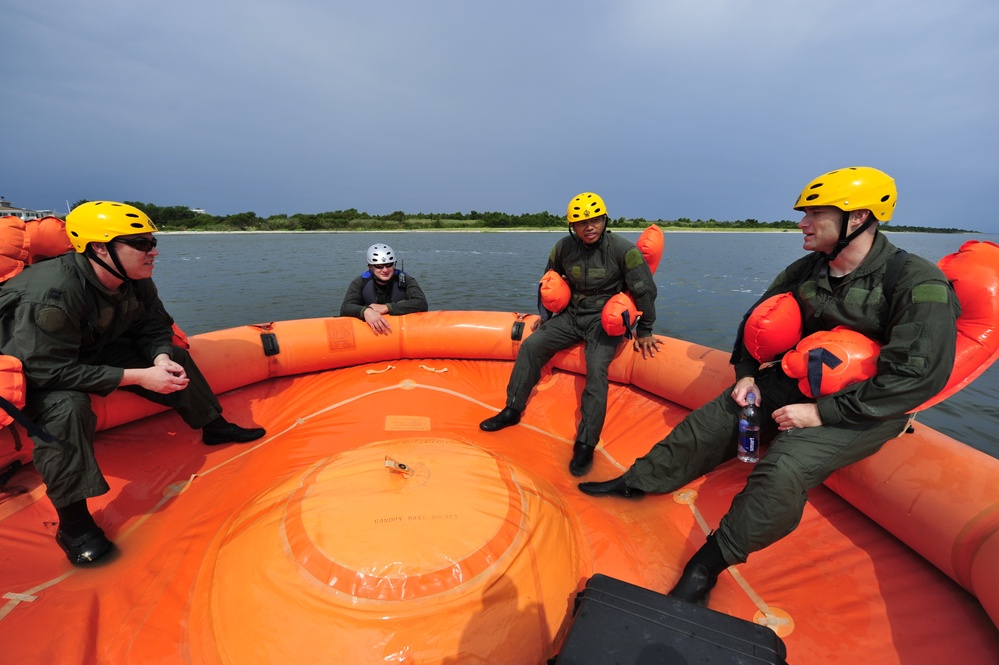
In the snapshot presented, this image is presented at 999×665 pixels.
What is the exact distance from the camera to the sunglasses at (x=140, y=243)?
2.16 metres

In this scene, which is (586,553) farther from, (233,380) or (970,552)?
(233,380)

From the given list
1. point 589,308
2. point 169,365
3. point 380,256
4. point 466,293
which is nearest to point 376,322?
point 380,256

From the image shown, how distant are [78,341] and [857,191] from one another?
3.71m

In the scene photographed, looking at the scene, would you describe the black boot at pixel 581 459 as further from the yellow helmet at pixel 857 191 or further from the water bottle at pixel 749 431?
the yellow helmet at pixel 857 191

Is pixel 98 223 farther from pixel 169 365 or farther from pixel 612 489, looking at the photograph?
pixel 612 489

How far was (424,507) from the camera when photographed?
163 cm

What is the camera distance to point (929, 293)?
70.1 inches

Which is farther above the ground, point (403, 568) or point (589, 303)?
point (589, 303)

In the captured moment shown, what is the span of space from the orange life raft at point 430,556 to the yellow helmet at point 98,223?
1.00 meters

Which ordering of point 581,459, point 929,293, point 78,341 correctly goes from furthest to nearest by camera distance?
point 581,459
point 78,341
point 929,293

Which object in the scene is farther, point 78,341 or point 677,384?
point 677,384

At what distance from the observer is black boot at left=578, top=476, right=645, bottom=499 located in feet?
8.29

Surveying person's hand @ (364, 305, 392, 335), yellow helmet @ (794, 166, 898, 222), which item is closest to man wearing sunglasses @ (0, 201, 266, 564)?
person's hand @ (364, 305, 392, 335)

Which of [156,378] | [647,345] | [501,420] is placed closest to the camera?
[156,378]
